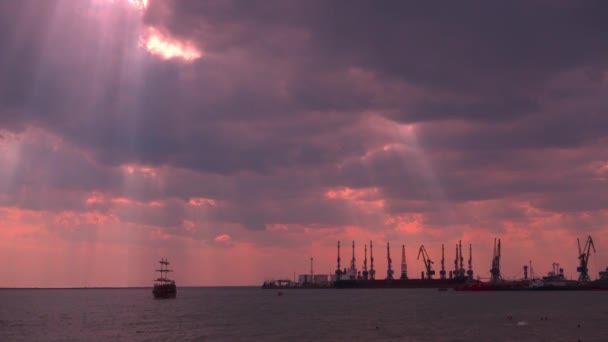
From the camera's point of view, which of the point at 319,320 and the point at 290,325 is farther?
the point at 319,320

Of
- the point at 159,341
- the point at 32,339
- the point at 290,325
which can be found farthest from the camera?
the point at 290,325

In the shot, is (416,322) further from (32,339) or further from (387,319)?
(32,339)

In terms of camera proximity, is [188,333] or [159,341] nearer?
[159,341]

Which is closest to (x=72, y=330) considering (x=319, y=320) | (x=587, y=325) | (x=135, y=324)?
(x=135, y=324)

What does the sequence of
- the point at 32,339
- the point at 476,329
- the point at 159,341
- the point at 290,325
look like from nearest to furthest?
1. the point at 159,341
2. the point at 32,339
3. the point at 476,329
4. the point at 290,325

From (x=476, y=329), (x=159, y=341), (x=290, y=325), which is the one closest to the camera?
(x=159, y=341)

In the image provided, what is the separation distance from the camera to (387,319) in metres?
117

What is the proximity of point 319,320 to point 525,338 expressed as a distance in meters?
45.2

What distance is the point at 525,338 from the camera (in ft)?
276

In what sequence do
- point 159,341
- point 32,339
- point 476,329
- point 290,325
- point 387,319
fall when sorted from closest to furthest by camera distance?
point 159,341
point 32,339
point 476,329
point 290,325
point 387,319

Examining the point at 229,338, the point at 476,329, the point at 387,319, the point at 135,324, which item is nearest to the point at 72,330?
the point at 135,324

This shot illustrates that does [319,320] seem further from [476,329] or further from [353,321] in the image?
[476,329]

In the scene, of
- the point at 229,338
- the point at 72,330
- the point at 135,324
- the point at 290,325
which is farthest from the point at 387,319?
the point at 72,330

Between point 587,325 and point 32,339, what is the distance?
90524 millimetres
